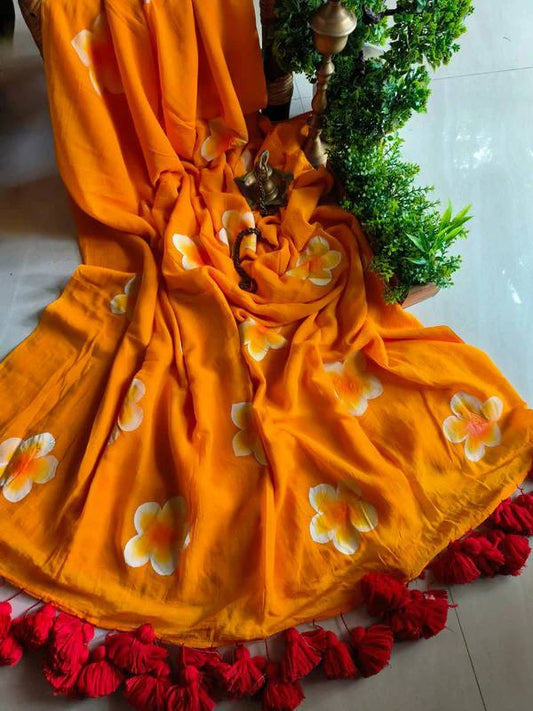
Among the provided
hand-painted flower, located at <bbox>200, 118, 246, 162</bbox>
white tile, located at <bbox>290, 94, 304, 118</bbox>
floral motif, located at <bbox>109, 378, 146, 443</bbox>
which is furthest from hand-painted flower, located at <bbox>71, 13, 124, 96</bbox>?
floral motif, located at <bbox>109, 378, 146, 443</bbox>

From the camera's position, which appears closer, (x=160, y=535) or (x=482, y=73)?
(x=160, y=535)

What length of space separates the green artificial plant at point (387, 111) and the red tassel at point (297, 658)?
51 centimetres

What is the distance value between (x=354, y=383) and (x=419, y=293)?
0.18 metres

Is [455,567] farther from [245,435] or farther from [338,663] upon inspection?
[245,435]

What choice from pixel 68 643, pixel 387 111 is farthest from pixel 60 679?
pixel 387 111

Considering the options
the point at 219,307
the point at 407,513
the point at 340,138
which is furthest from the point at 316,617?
the point at 340,138

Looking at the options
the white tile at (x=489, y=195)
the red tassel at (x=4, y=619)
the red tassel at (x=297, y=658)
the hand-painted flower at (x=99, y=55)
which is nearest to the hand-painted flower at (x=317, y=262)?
the white tile at (x=489, y=195)

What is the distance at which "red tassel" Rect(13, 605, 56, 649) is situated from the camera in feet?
2.50

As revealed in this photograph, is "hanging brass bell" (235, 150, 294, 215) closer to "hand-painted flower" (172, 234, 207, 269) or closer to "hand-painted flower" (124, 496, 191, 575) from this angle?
"hand-painted flower" (172, 234, 207, 269)

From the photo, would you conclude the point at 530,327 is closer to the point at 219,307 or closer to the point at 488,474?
the point at 488,474

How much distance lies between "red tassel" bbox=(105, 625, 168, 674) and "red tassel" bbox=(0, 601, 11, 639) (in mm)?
127

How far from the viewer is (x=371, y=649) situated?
78 cm

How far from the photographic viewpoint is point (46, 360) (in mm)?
964

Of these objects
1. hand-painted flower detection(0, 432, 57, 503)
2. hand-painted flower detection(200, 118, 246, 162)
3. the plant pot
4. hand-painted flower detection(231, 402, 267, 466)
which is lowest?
hand-painted flower detection(0, 432, 57, 503)
